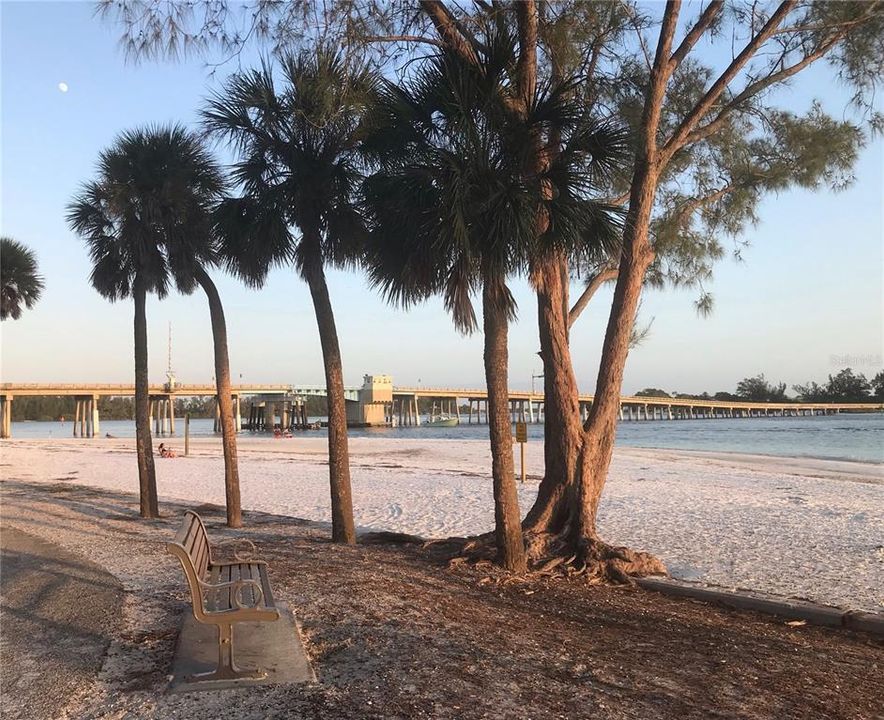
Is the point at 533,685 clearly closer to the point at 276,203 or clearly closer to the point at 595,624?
the point at 595,624

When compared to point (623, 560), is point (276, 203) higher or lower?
higher

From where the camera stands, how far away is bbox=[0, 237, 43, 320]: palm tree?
75.1 feet

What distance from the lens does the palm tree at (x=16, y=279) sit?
22.9 metres

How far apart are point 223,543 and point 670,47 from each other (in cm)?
711

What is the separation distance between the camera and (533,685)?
3.96 meters

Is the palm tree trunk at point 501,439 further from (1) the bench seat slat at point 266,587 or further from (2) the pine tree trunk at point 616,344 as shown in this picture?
(1) the bench seat slat at point 266,587

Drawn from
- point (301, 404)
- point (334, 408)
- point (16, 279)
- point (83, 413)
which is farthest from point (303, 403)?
point (334, 408)

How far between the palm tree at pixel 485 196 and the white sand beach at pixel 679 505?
303 cm

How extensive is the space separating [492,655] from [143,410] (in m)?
8.87

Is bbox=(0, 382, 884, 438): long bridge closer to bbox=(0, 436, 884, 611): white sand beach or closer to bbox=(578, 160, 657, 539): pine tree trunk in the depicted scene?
bbox=(0, 436, 884, 611): white sand beach

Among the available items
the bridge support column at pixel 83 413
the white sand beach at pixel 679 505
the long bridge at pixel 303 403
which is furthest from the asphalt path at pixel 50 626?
the bridge support column at pixel 83 413

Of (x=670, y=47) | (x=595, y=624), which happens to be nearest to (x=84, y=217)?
(x=670, y=47)

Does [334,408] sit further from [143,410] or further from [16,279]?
[16,279]

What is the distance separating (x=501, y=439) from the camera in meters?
7.21
